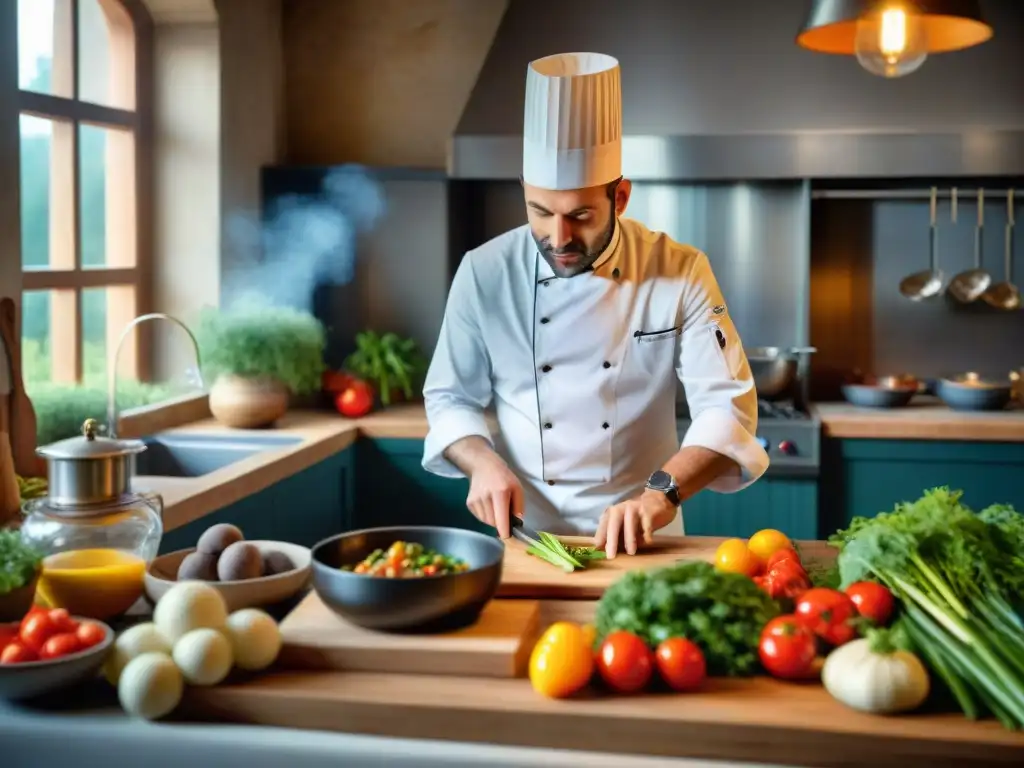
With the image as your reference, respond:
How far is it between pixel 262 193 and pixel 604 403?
233cm

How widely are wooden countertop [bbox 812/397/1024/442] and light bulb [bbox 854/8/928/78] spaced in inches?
54.4

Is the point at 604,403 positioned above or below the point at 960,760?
above

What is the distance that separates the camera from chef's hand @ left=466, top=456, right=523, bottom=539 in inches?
84.5

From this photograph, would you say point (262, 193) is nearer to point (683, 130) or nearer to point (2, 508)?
point (683, 130)

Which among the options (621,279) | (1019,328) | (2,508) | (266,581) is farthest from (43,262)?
(1019,328)

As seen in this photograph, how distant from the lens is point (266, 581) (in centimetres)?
170

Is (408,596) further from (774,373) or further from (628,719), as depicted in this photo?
(774,373)

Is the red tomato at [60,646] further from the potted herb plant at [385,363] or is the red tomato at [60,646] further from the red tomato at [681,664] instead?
the potted herb plant at [385,363]

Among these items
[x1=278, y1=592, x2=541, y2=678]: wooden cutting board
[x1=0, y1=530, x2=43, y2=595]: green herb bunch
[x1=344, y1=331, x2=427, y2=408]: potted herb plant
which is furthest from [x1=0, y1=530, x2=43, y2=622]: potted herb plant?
[x1=344, y1=331, x2=427, y2=408]: potted herb plant

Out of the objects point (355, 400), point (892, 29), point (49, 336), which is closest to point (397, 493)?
point (355, 400)

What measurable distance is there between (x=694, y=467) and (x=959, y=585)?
28.4 inches

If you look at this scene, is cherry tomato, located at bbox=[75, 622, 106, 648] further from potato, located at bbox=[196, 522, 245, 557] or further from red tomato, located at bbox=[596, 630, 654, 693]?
red tomato, located at bbox=[596, 630, 654, 693]

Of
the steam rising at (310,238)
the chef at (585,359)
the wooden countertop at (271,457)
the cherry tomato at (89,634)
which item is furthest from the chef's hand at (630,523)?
the steam rising at (310,238)

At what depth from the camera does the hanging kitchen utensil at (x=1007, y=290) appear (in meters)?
4.31
